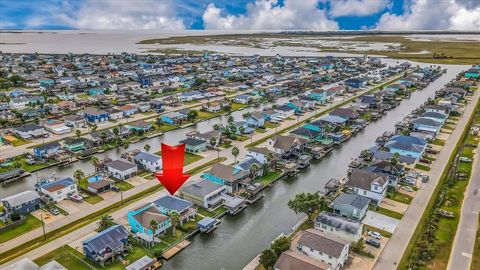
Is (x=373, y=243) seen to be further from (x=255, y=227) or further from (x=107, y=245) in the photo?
(x=107, y=245)

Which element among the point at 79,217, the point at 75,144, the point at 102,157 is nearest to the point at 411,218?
the point at 79,217

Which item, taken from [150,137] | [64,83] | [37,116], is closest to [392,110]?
[150,137]

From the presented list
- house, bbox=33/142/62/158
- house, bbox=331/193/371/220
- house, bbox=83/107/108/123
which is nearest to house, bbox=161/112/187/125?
house, bbox=83/107/108/123

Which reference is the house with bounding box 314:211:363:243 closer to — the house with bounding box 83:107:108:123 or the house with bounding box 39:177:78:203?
the house with bounding box 39:177:78:203

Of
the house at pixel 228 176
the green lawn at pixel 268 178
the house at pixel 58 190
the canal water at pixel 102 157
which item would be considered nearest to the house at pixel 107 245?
the house at pixel 58 190

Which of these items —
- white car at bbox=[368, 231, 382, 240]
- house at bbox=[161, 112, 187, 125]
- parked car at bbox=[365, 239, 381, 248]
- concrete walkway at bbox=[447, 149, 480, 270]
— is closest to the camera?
concrete walkway at bbox=[447, 149, 480, 270]

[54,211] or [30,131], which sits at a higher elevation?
[30,131]

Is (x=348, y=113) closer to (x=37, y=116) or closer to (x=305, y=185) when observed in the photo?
(x=305, y=185)
